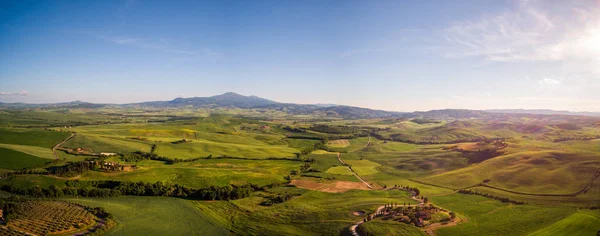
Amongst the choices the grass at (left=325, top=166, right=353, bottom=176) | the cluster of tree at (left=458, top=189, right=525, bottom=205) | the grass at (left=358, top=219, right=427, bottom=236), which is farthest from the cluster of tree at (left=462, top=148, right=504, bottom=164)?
the grass at (left=358, top=219, right=427, bottom=236)

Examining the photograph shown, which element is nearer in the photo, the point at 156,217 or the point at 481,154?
the point at 156,217

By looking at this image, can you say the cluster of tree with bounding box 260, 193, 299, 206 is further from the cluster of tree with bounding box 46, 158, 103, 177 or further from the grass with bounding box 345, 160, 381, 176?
the cluster of tree with bounding box 46, 158, 103, 177

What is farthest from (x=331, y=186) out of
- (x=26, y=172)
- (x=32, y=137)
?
(x=32, y=137)

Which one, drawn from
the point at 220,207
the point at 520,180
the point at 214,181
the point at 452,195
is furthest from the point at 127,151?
the point at 520,180

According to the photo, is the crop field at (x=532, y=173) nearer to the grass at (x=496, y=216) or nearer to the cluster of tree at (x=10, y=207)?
the grass at (x=496, y=216)

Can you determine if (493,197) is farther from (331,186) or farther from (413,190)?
(331,186)

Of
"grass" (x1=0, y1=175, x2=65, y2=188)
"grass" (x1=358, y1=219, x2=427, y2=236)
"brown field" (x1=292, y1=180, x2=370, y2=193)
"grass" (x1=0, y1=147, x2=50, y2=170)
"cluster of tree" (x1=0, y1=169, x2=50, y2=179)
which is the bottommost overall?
"brown field" (x1=292, y1=180, x2=370, y2=193)

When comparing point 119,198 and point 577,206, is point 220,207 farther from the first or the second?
point 577,206
